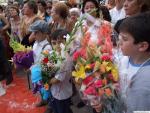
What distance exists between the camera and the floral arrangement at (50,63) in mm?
3455

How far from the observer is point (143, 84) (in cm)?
182

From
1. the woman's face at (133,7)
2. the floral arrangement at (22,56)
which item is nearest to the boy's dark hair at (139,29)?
the woman's face at (133,7)

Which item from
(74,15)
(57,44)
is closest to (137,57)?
(57,44)

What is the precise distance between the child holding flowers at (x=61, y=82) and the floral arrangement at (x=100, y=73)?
0.84m

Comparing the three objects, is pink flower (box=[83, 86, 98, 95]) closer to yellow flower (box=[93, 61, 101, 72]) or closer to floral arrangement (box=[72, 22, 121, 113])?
floral arrangement (box=[72, 22, 121, 113])

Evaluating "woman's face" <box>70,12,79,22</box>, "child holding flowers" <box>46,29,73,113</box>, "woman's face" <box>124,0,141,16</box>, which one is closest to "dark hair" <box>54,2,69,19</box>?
"woman's face" <box>70,12,79,22</box>

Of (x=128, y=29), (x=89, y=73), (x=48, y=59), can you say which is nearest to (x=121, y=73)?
(x=89, y=73)

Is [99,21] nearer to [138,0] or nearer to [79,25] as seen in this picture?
[79,25]

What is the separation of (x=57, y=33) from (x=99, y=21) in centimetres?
104

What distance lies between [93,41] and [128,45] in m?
0.56

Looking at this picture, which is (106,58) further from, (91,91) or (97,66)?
(91,91)

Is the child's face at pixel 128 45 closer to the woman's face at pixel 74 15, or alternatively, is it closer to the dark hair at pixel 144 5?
the dark hair at pixel 144 5

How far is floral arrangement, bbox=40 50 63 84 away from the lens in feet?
11.3

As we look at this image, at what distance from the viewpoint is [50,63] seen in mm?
3457
